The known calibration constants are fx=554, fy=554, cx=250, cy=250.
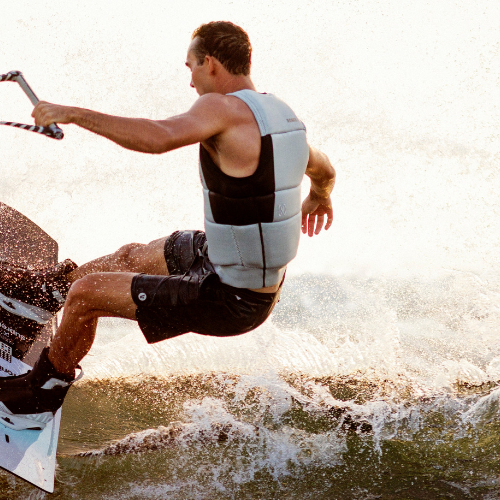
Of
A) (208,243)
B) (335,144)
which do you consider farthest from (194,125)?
(335,144)

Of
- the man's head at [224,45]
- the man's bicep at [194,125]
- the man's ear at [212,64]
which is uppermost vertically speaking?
the man's head at [224,45]

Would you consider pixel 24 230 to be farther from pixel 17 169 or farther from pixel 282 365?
pixel 17 169

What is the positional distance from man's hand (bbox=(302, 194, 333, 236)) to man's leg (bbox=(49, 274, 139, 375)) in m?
1.06

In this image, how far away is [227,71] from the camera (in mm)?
2078

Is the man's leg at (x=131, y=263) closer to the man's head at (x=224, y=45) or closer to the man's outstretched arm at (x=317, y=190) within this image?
the man's outstretched arm at (x=317, y=190)

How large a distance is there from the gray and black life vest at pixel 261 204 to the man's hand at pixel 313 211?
0.62m

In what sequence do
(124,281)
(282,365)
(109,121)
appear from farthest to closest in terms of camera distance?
(282,365), (124,281), (109,121)

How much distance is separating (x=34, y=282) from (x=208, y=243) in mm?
989

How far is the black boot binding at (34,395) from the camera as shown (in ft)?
8.17

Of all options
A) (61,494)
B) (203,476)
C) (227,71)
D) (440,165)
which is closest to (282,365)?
(203,476)

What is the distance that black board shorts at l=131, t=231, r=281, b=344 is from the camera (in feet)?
7.43

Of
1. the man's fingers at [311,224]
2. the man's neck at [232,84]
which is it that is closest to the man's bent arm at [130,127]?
the man's neck at [232,84]

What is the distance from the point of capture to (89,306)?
228 cm

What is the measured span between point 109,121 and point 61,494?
196 cm
